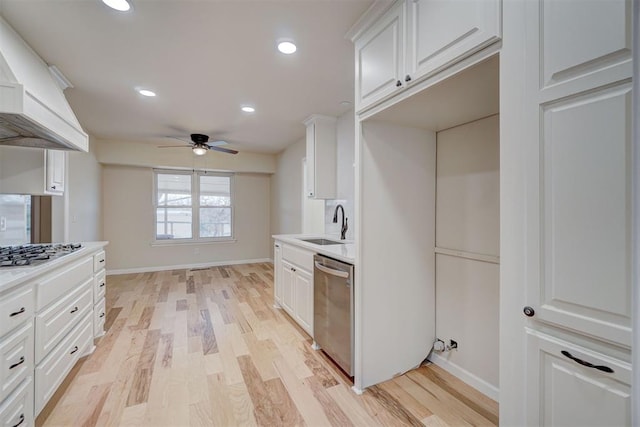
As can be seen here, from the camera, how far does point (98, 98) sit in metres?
3.01

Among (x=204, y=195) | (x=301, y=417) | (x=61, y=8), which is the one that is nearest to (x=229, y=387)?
(x=301, y=417)

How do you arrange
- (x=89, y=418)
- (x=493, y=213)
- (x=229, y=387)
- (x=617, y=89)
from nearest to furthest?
(x=617, y=89) → (x=89, y=418) → (x=493, y=213) → (x=229, y=387)

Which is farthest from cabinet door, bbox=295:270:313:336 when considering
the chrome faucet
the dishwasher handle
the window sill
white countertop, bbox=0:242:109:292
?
the window sill

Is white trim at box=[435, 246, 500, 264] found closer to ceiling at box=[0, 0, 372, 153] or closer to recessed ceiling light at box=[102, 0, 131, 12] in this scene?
ceiling at box=[0, 0, 372, 153]

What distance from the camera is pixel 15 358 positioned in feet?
4.59

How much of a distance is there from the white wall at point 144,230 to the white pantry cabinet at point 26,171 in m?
3.01

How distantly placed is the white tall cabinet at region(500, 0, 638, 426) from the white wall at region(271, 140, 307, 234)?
3.96 m

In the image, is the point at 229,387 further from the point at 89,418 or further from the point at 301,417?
the point at 89,418

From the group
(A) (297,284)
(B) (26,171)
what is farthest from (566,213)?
(B) (26,171)

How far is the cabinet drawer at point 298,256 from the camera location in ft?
8.54

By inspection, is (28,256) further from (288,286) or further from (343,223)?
(343,223)

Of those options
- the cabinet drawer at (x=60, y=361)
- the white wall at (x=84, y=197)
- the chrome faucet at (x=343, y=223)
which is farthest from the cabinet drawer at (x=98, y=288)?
the chrome faucet at (x=343, y=223)

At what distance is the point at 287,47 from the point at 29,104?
1633 mm

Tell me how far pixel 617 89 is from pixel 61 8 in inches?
108
